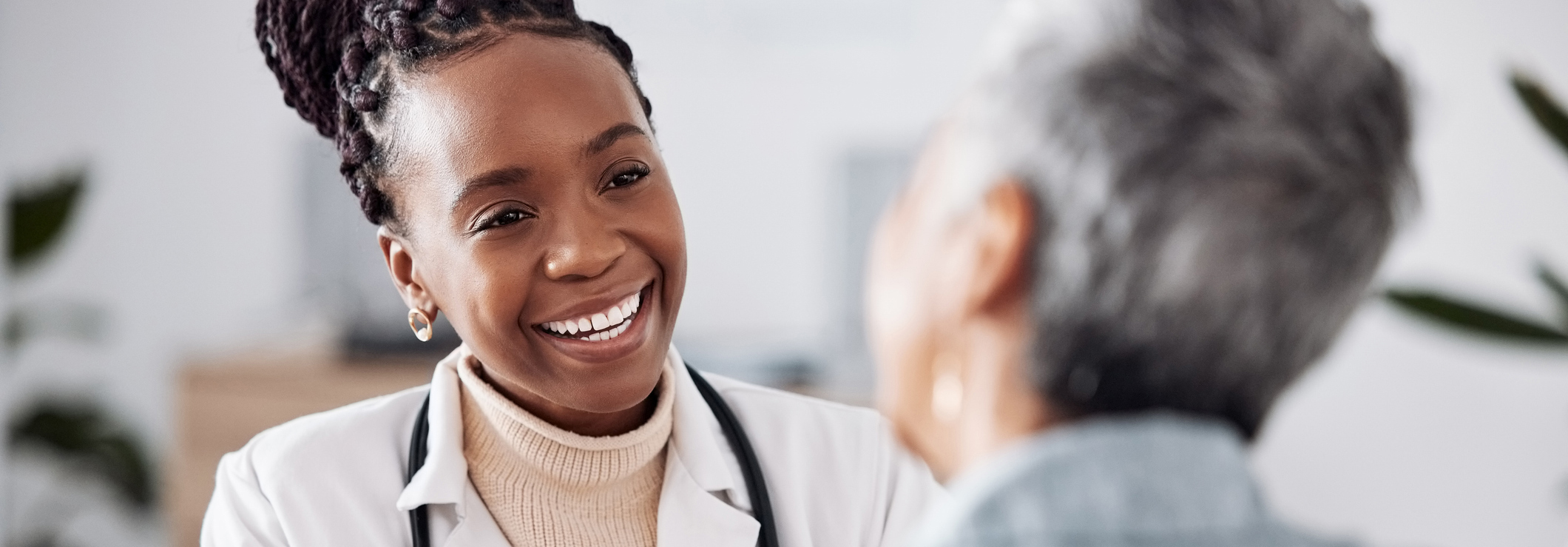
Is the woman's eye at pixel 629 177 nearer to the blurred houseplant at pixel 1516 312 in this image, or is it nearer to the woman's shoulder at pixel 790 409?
the woman's shoulder at pixel 790 409

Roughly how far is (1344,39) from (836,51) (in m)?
3.17

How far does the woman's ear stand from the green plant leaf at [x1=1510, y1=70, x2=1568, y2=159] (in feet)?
5.88

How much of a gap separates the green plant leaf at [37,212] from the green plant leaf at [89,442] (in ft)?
1.68

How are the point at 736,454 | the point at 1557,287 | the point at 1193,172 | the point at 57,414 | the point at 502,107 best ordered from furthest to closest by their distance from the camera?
1. the point at 57,414
2. the point at 1557,287
3. the point at 736,454
4. the point at 502,107
5. the point at 1193,172

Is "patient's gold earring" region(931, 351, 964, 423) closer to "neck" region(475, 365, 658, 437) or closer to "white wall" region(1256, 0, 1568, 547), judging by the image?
"neck" region(475, 365, 658, 437)

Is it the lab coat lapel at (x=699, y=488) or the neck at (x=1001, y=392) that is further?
the lab coat lapel at (x=699, y=488)

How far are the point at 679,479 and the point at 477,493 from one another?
218 millimetres

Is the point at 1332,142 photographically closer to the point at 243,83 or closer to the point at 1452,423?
the point at 1452,423

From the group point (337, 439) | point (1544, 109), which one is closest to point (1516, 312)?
point (1544, 109)

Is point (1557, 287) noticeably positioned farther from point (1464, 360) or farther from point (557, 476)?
point (557, 476)

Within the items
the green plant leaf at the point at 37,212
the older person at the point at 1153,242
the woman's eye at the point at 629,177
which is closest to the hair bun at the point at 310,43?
the woman's eye at the point at 629,177

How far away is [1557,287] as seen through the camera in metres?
2.07

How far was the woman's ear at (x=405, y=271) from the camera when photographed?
1.23 m

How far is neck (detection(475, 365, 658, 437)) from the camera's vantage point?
1.28 meters
